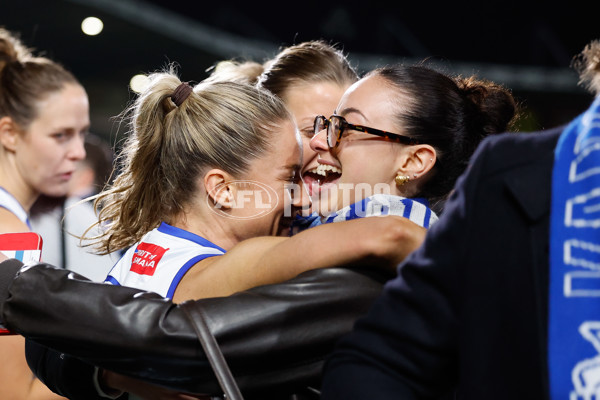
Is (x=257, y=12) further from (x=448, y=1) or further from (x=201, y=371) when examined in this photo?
(x=201, y=371)

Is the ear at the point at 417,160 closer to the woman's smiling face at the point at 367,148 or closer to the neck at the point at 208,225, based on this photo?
the woman's smiling face at the point at 367,148

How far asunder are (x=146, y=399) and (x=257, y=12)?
25.8 feet

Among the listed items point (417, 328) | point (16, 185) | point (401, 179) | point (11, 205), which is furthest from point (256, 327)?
point (16, 185)

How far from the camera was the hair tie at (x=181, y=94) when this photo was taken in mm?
1645

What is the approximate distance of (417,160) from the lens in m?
1.57

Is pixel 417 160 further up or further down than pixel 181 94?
further down

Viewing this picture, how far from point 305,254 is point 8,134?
185cm

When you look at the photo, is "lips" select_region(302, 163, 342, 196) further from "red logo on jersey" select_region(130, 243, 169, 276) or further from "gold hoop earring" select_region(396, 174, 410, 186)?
"red logo on jersey" select_region(130, 243, 169, 276)

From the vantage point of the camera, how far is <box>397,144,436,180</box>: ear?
1.56 meters

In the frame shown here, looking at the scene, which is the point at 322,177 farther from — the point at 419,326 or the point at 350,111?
the point at 419,326

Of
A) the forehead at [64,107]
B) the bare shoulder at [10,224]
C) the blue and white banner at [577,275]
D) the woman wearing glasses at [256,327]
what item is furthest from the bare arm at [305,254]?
the forehead at [64,107]

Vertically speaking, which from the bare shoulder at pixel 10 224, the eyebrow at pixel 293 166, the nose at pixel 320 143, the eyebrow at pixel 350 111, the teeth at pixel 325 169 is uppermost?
the eyebrow at pixel 350 111

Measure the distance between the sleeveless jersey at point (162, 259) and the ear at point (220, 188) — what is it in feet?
0.37

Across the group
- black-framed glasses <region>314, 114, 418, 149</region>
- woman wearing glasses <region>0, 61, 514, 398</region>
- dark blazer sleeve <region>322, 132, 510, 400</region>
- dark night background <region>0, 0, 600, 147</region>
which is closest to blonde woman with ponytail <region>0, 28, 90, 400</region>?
black-framed glasses <region>314, 114, 418, 149</region>
